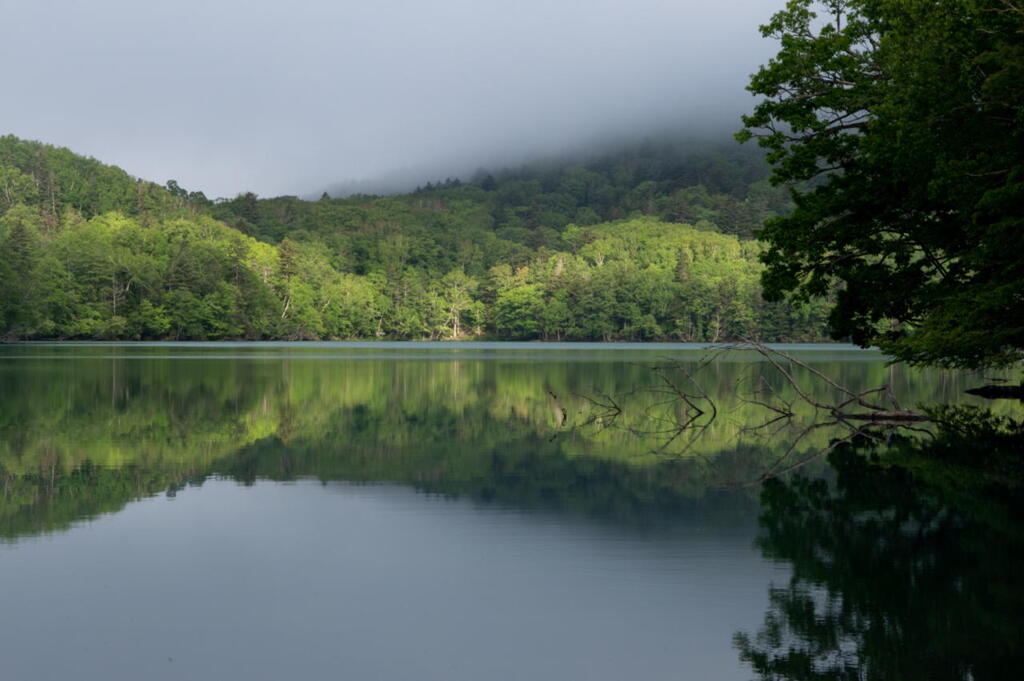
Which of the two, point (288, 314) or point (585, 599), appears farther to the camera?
point (288, 314)

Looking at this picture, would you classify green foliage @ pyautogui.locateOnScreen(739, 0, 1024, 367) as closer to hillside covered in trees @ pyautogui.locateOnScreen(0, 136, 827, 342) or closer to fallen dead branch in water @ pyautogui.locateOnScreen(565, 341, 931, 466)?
fallen dead branch in water @ pyautogui.locateOnScreen(565, 341, 931, 466)

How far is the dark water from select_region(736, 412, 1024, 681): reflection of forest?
3cm

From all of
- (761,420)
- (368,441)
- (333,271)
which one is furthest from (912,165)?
(333,271)

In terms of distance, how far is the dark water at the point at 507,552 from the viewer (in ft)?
21.7

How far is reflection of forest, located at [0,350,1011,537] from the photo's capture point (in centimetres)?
1315

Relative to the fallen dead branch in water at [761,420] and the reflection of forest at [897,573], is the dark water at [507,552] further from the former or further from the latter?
the fallen dead branch in water at [761,420]

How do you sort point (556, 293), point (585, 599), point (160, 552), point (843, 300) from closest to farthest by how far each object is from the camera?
point (585, 599) < point (160, 552) < point (843, 300) < point (556, 293)

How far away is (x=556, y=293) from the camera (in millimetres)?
134625

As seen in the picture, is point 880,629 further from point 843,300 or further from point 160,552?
point 843,300

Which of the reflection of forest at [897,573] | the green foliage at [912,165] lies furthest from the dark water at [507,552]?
the green foliage at [912,165]

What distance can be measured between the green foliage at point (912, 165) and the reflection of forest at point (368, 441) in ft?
11.7

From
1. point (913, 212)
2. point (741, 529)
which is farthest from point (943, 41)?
point (741, 529)

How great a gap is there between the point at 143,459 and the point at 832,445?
1174 centimetres

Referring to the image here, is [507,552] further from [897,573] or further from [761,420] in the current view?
[761,420]
